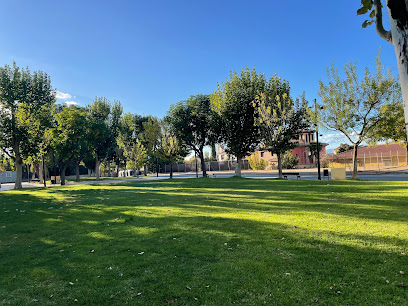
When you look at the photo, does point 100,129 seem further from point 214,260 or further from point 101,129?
point 214,260

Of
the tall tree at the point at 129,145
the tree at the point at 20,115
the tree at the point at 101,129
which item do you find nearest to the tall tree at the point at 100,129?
the tree at the point at 101,129

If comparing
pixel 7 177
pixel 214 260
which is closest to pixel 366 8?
pixel 214 260

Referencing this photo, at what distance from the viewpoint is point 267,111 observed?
2392cm

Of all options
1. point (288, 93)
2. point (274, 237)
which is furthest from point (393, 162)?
point (274, 237)

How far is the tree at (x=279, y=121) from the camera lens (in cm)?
2428

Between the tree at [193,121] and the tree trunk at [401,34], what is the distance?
96.2ft

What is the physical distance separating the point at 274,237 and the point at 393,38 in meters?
3.92

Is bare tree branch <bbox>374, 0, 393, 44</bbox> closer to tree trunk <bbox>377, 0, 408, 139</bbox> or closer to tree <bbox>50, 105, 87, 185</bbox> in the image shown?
tree trunk <bbox>377, 0, 408, 139</bbox>

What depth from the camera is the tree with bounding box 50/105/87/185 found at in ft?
89.1

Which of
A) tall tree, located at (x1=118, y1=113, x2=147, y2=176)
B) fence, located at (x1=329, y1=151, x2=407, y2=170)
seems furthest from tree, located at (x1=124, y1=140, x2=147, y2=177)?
fence, located at (x1=329, y1=151, x2=407, y2=170)

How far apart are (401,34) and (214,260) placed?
12.6ft

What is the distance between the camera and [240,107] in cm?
2691

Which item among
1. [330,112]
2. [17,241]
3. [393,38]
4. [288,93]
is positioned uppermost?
[288,93]

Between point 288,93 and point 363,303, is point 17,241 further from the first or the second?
point 288,93
